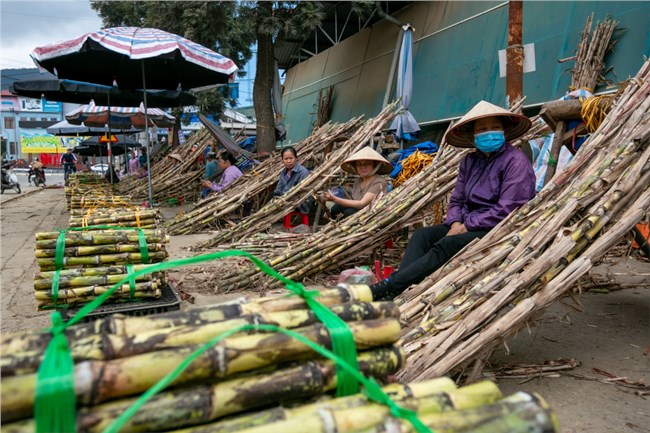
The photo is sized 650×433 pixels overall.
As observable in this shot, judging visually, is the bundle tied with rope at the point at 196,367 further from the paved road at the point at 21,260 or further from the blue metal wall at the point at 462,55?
the blue metal wall at the point at 462,55

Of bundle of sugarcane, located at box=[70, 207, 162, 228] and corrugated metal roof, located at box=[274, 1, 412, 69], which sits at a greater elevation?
corrugated metal roof, located at box=[274, 1, 412, 69]

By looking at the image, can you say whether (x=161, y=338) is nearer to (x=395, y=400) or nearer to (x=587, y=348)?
(x=395, y=400)

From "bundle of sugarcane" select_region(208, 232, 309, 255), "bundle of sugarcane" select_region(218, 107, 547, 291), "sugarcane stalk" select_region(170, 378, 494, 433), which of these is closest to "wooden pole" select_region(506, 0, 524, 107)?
"bundle of sugarcane" select_region(218, 107, 547, 291)

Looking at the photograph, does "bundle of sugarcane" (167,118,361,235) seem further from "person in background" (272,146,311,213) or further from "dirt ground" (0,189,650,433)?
"dirt ground" (0,189,650,433)

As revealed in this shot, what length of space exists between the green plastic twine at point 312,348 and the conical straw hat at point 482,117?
2.56 m

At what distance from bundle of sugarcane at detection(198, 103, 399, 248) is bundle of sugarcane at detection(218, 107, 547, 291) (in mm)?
1808

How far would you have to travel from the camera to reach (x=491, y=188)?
Answer: 10.6 feet

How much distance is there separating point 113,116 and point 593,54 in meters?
12.3

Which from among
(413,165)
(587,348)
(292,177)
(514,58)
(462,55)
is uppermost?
(462,55)

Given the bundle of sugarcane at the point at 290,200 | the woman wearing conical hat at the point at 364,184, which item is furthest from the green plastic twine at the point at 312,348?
the bundle of sugarcane at the point at 290,200

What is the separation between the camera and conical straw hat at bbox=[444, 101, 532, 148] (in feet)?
10.8

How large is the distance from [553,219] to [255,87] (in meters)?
9.27

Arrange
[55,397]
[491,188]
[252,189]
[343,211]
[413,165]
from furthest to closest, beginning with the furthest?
[252,189]
[413,165]
[343,211]
[491,188]
[55,397]

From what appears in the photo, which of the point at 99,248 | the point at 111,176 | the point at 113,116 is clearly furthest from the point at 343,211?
the point at 113,116
